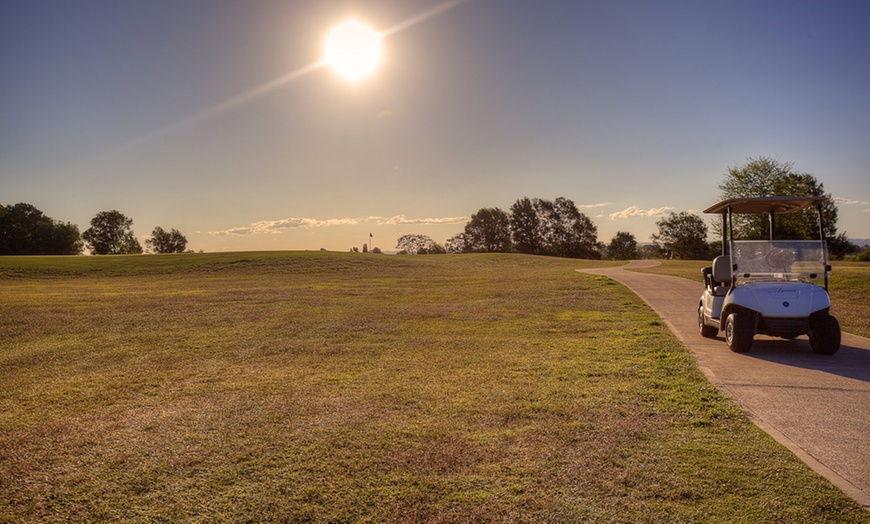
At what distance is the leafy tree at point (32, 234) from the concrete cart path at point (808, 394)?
12358cm

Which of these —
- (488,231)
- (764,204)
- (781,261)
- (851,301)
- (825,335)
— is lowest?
(851,301)

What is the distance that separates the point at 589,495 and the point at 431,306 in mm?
15285

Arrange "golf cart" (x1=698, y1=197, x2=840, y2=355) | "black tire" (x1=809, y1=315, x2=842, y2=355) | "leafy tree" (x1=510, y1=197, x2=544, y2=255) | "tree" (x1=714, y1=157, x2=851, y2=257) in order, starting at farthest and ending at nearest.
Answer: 1. "leafy tree" (x1=510, y1=197, x2=544, y2=255)
2. "tree" (x1=714, y1=157, x2=851, y2=257)
3. "golf cart" (x1=698, y1=197, x2=840, y2=355)
4. "black tire" (x1=809, y1=315, x2=842, y2=355)

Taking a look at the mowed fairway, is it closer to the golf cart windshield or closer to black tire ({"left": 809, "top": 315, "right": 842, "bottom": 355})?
the golf cart windshield

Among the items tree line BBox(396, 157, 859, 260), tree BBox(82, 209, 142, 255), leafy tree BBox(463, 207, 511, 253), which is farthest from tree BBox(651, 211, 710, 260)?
tree BBox(82, 209, 142, 255)

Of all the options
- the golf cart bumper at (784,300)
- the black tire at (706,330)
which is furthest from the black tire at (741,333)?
the black tire at (706,330)

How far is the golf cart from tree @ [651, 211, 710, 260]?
106556 mm

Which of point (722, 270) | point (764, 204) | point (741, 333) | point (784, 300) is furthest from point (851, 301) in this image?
point (741, 333)

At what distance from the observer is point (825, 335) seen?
29.4 ft

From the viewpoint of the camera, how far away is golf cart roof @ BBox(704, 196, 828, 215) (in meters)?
10.3

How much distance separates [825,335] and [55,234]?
127m

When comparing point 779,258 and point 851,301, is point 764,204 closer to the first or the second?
point 779,258

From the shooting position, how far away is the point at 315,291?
26516 mm

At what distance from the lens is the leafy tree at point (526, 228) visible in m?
109
